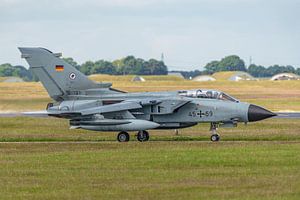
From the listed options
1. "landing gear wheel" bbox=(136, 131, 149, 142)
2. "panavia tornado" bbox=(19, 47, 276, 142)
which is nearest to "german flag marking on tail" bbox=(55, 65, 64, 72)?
"panavia tornado" bbox=(19, 47, 276, 142)

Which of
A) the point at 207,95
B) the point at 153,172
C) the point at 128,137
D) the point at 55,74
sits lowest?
the point at 153,172

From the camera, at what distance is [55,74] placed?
117ft

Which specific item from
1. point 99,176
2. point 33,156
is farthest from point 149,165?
point 33,156

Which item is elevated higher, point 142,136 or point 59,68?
point 59,68

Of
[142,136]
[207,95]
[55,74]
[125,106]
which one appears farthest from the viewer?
[55,74]

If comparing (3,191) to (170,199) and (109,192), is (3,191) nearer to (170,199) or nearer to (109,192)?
(109,192)

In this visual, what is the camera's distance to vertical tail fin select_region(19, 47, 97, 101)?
35.7m

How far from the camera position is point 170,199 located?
55.1 ft

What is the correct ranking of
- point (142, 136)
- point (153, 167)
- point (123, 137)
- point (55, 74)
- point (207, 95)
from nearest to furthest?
1. point (153, 167)
2. point (123, 137)
3. point (142, 136)
4. point (207, 95)
5. point (55, 74)

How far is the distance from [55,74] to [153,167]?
14220 mm

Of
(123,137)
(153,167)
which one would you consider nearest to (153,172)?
(153,167)

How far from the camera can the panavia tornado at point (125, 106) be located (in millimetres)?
34344

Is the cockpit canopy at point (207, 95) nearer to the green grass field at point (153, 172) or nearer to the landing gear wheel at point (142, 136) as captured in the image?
the landing gear wheel at point (142, 136)

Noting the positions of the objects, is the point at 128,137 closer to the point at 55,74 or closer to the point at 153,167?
the point at 55,74
